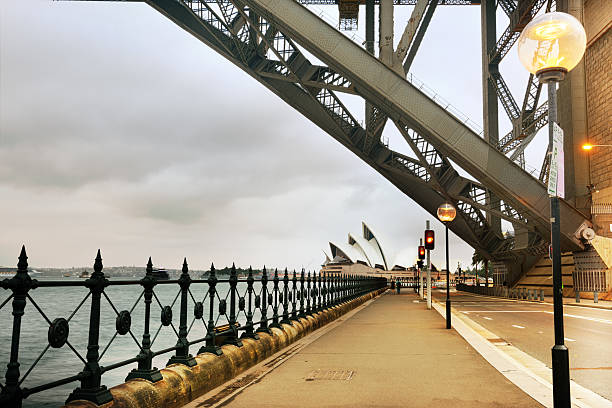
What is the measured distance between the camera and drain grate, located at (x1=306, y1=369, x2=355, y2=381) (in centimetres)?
787

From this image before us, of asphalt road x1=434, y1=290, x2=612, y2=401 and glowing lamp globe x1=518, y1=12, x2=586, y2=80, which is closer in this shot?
glowing lamp globe x1=518, y1=12, x2=586, y2=80

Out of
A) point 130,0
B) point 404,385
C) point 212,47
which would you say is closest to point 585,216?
point 212,47

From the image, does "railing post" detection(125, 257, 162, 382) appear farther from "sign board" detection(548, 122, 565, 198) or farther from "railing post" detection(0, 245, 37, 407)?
"sign board" detection(548, 122, 565, 198)

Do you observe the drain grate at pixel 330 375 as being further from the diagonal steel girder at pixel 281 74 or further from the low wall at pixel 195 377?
the diagonal steel girder at pixel 281 74

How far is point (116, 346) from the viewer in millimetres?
26141

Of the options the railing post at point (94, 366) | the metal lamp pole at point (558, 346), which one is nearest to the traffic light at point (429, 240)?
the metal lamp pole at point (558, 346)

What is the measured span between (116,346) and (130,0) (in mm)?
30807

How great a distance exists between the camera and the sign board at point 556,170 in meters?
5.43

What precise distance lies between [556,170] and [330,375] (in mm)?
4462

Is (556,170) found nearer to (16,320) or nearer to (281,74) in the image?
(16,320)

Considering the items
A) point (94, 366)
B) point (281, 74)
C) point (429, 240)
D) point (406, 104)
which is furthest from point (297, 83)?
point (94, 366)

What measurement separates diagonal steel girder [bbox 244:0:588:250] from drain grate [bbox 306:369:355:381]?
849 inches

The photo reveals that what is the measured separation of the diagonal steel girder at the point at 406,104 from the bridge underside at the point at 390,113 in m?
0.05

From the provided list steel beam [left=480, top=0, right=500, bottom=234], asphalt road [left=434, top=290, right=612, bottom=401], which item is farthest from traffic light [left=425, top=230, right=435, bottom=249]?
steel beam [left=480, top=0, right=500, bottom=234]
